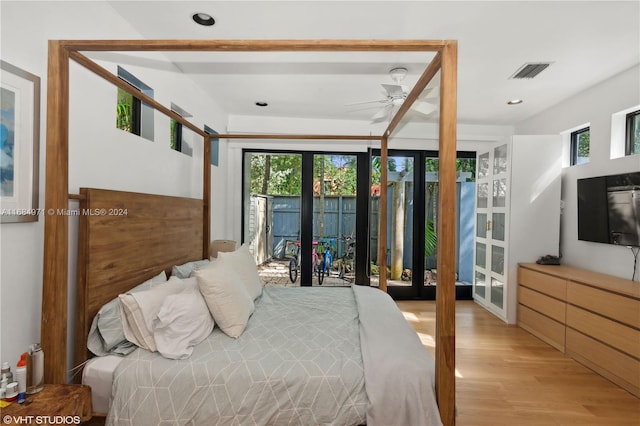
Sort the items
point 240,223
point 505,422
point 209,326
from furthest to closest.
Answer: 1. point 240,223
2. point 505,422
3. point 209,326

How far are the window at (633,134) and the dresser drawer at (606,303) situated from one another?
1352mm

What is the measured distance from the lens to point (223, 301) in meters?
1.83

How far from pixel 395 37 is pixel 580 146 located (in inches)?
107

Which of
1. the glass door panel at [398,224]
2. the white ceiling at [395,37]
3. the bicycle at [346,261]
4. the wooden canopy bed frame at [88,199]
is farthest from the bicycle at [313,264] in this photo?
the wooden canopy bed frame at [88,199]

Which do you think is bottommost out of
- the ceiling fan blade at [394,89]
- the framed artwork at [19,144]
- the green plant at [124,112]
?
the framed artwork at [19,144]

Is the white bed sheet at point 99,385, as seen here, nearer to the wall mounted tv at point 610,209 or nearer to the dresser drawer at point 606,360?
the dresser drawer at point 606,360

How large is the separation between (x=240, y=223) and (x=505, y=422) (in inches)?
139

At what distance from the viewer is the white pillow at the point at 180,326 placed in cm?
156

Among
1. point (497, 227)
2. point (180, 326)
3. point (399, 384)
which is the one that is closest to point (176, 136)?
point (180, 326)

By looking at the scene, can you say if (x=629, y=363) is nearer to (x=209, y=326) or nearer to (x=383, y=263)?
(x=383, y=263)

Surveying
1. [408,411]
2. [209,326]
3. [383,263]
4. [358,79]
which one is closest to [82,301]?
[209,326]

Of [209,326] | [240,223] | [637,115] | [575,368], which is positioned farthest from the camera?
[240,223]

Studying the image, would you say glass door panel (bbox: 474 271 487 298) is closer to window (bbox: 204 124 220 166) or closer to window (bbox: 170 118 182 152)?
window (bbox: 204 124 220 166)

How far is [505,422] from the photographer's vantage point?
1.95 metres
